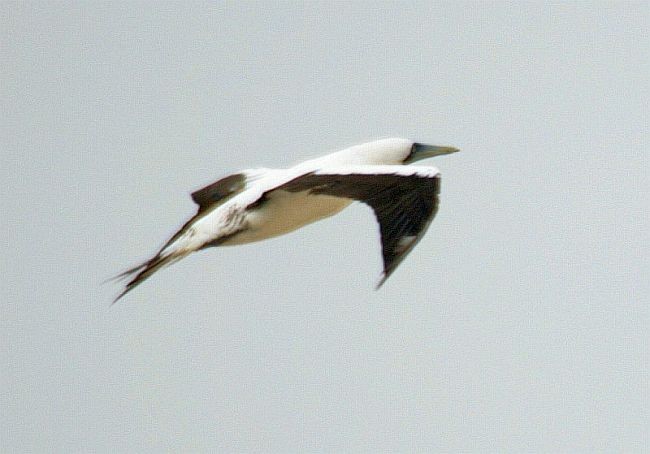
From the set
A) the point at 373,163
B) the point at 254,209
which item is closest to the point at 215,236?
the point at 254,209

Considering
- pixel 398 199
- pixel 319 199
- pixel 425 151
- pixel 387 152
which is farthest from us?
pixel 425 151

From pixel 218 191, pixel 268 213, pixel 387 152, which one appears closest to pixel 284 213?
pixel 268 213

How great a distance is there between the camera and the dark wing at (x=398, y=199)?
15.1 m

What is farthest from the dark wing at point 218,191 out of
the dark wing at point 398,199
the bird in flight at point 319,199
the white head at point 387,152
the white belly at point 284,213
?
the dark wing at point 398,199

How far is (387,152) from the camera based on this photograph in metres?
17.6

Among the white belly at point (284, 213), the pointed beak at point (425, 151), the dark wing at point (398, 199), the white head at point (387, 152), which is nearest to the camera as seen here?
the dark wing at point (398, 199)

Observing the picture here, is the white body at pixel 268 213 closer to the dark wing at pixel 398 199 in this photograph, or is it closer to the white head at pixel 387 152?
the white head at pixel 387 152

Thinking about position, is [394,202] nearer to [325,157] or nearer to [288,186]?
[288,186]

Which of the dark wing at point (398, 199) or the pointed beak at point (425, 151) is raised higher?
the dark wing at point (398, 199)

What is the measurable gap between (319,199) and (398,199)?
1.32 m

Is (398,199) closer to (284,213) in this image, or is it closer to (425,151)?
(284,213)

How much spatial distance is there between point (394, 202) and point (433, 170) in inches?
13.9

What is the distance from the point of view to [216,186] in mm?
18219

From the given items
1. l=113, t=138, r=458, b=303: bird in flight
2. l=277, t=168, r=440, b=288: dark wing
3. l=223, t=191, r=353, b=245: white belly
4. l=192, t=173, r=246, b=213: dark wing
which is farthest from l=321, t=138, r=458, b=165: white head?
l=277, t=168, r=440, b=288: dark wing
